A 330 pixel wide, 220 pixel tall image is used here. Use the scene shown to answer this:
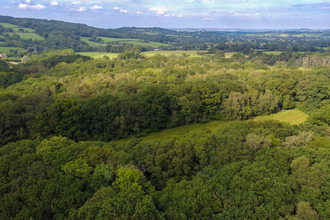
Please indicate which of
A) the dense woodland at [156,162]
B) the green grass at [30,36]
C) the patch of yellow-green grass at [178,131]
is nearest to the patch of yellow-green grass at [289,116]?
the dense woodland at [156,162]

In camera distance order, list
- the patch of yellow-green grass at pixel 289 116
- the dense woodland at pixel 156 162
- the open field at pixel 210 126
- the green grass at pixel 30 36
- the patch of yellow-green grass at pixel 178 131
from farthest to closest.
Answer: the green grass at pixel 30 36, the patch of yellow-green grass at pixel 289 116, the open field at pixel 210 126, the patch of yellow-green grass at pixel 178 131, the dense woodland at pixel 156 162

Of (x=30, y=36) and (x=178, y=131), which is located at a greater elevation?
(x=30, y=36)

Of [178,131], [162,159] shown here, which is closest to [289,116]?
[178,131]

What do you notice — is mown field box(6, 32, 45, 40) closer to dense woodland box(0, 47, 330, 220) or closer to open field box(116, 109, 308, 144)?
dense woodland box(0, 47, 330, 220)

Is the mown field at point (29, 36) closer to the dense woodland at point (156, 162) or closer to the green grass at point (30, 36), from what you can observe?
the green grass at point (30, 36)

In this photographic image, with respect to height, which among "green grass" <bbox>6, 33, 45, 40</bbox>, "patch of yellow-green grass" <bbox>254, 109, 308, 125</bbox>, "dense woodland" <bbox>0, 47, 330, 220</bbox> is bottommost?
"patch of yellow-green grass" <bbox>254, 109, 308, 125</bbox>

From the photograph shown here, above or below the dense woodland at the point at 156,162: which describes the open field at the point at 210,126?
below

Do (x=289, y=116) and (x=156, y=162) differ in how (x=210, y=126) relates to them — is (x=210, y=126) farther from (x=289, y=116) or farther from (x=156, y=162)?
(x=156, y=162)

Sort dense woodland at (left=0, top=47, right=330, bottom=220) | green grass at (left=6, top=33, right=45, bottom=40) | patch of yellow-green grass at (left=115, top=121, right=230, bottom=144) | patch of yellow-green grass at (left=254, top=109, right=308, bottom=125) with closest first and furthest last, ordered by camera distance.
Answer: dense woodland at (left=0, top=47, right=330, bottom=220) → patch of yellow-green grass at (left=115, top=121, right=230, bottom=144) → patch of yellow-green grass at (left=254, top=109, right=308, bottom=125) → green grass at (left=6, top=33, right=45, bottom=40)

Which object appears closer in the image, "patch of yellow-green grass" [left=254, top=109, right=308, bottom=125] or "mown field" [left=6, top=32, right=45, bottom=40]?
"patch of yellow-green grass" [left=254, top=109, right=308, bottom=125]

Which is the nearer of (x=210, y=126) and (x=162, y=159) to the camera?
(x=162, y=159)

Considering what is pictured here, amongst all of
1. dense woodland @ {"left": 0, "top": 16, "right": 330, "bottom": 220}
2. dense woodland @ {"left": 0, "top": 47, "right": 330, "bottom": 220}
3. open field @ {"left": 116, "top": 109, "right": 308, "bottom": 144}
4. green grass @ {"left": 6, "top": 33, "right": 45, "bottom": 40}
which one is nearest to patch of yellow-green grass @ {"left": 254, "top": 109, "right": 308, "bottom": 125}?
open field @ {"left": 116, "top": 109, "right": 308, "bottom": 144}

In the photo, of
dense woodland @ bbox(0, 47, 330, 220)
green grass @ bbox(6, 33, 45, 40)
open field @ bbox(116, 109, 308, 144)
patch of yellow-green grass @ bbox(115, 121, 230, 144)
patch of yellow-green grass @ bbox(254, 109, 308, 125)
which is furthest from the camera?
green grass @ bbox(6, 33, 45, 40)
